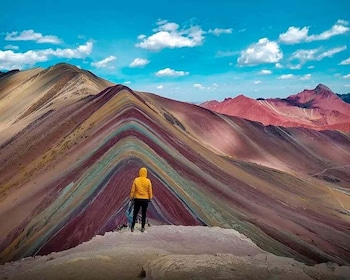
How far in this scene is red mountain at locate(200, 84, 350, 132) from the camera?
140 metres

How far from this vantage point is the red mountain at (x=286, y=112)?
140m

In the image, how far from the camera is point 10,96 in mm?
87312

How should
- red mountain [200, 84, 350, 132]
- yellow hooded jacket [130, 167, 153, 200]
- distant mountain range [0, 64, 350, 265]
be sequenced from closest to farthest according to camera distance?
yellow hooded jacket [130, 167, 153, 200] → distant mountain range [0, 64, 350, 265] → red mountain [200, 84, 350, 132]

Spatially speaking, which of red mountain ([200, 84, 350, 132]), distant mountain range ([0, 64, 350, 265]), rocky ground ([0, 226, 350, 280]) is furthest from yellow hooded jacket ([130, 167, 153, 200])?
red mountain ([200, 84, 350, 132])

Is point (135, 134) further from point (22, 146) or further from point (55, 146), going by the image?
point (22, 146)

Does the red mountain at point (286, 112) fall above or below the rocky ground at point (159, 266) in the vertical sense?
above

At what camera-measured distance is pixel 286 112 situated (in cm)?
17838

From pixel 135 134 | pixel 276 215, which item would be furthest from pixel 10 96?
pixel 276 215

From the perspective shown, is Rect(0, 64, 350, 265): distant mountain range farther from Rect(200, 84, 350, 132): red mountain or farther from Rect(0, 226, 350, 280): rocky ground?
Rect(200, 84, 350, 132): red mountain

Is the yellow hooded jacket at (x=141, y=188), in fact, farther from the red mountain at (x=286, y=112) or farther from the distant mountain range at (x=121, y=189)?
the red mountain at (x=286, y=112)

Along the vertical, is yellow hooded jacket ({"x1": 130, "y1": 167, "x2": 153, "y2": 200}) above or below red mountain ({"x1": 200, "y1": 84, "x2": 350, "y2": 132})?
below

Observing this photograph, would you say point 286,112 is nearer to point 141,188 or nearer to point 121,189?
point 121,189

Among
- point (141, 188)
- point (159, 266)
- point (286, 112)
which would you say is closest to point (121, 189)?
point (141, 188)

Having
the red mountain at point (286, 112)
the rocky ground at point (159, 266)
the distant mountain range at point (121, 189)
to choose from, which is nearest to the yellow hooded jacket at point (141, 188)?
the rocky ground at point (159, 266)
